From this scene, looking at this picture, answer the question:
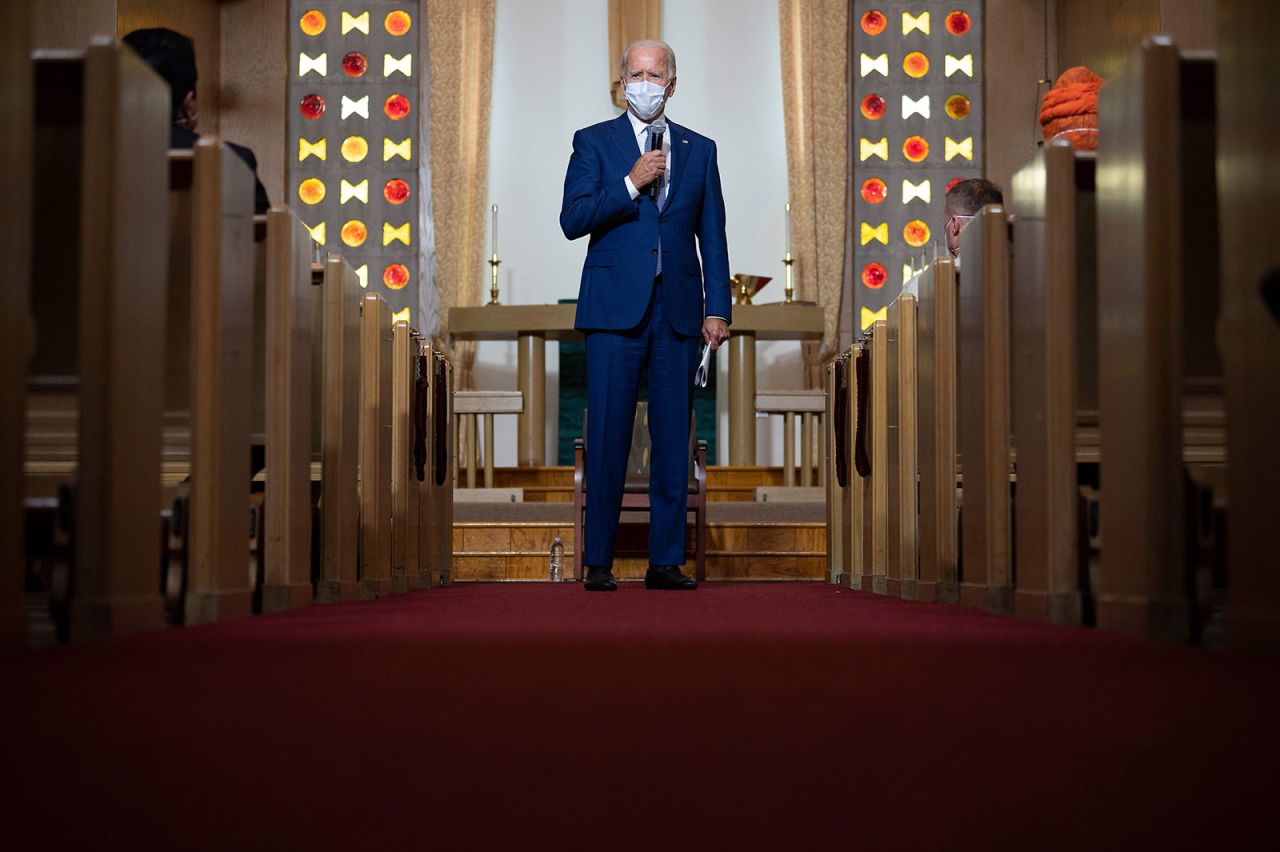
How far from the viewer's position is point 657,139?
177 inches

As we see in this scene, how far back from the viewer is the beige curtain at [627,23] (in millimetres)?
9766

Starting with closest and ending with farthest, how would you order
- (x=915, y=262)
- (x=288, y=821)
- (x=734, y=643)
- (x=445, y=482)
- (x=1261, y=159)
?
(x=288, y=821) → (x=1261, y=159) → (x=734, y=643) → (x=445, y=482) → (x=915, y=262)

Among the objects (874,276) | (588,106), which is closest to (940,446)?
(874,276)

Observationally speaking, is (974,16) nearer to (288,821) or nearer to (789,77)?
(789,77)

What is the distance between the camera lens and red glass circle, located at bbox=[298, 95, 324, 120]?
9734 millimetres

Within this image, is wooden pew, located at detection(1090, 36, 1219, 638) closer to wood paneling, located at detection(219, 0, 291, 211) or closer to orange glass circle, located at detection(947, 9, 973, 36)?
orange glass circle, located at detection(947, 9, 973, 36)

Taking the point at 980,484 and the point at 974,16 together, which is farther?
the point at 974,16

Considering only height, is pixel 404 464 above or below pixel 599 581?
above

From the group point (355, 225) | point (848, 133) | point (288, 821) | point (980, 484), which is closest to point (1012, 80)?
point (848, 133)

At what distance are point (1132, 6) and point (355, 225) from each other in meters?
4.92

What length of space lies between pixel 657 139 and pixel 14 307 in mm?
2796

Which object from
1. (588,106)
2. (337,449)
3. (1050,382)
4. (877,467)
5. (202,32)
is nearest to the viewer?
(1050,382)

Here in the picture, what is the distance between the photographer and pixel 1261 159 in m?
1.94

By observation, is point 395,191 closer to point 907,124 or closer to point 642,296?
point 907,124
